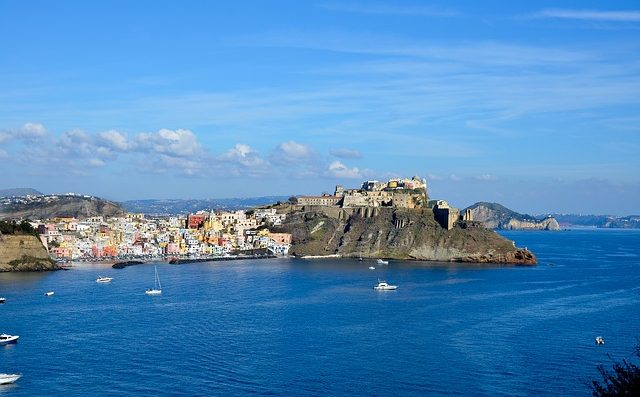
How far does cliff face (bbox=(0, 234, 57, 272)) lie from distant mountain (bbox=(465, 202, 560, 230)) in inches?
3824

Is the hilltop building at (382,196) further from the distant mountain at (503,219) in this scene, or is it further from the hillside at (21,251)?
the distant mountain at (503,219)

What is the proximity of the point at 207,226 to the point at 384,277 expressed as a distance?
88.0 ft

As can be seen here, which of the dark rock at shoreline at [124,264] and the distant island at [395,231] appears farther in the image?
the distant island at [395,231]

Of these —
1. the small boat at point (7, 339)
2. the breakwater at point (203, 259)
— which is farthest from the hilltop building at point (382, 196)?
the small boat at point (7, 339)

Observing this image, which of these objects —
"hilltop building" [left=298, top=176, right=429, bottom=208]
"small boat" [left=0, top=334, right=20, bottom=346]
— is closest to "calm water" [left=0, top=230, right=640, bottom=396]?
"small boat" [left=0, top=334, right=20, bottom=346]

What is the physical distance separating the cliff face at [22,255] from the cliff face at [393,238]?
769 inches

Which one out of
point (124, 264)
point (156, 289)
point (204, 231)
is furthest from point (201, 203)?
point (156, 289)

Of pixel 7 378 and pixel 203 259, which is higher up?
pixel 203 259

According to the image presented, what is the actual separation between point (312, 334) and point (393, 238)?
32.8m

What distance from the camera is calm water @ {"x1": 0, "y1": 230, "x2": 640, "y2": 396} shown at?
18.5 metres

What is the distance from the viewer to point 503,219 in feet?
469

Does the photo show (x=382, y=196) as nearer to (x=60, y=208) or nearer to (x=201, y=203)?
(x=60, y=208)

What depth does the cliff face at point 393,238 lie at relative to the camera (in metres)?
54.0

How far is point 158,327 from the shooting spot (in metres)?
25.3
